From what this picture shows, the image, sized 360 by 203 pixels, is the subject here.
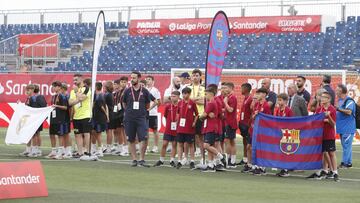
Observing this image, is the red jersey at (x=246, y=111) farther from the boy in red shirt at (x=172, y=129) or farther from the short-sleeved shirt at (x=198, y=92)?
the boy in red shirt at (x=172, y=129)

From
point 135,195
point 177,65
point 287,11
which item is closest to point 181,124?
point 135,195

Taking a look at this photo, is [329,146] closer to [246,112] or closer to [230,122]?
[246,112]

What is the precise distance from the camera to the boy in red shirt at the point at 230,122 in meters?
19.9

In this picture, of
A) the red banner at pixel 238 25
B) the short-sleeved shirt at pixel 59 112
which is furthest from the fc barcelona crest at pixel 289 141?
the red banner at pixel 238 25

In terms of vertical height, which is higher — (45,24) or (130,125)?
(45,24)

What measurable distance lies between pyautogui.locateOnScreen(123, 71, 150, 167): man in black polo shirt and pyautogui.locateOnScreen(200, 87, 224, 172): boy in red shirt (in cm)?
150

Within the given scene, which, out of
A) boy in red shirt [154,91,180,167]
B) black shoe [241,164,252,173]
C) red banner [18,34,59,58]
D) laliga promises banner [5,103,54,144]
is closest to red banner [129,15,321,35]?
red banner [18,34,59,58]

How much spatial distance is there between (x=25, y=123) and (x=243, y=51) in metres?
19.4

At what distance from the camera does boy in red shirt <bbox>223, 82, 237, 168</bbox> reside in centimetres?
1994

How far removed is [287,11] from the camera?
144 ft

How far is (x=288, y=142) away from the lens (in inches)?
722

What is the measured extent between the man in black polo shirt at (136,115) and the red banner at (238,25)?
74.9 ft

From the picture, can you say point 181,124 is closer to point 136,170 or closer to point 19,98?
point 136,170

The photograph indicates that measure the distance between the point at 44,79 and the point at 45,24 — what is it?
1459 cm
